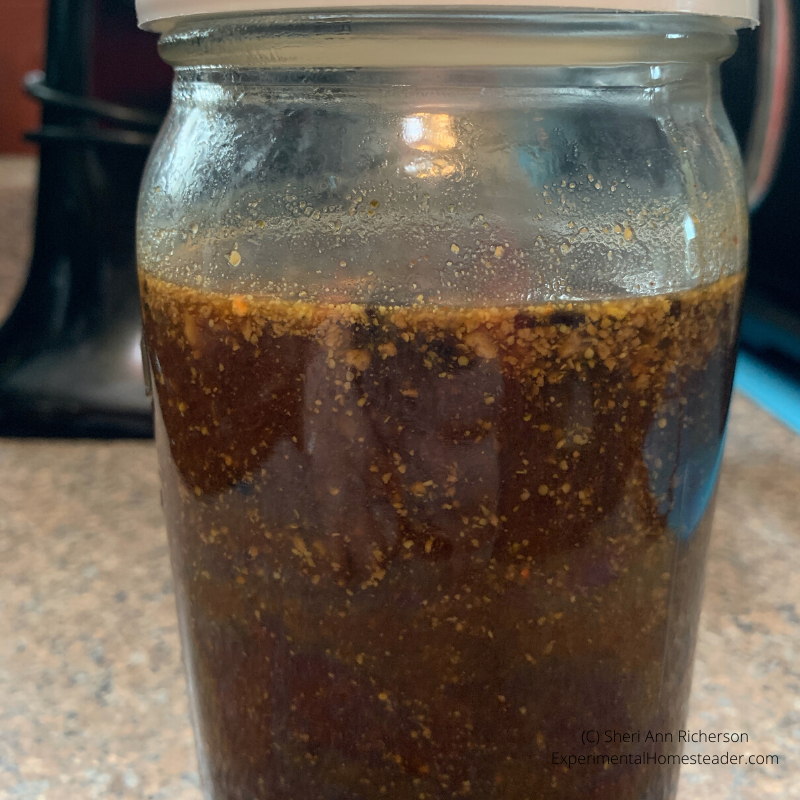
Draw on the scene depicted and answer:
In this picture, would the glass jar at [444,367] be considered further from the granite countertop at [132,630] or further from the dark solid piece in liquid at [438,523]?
the granite countertop at [132,630]

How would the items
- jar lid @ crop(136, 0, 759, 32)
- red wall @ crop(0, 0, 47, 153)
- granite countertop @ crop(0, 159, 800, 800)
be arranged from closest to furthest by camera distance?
jar lid @ crop(136, 0, 759, 32) < granite countertop @ crop(0, 159, 800, 800) < red wall @ crop(0, 0, 47, 153)

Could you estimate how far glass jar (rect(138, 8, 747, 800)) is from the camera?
0.30 metres

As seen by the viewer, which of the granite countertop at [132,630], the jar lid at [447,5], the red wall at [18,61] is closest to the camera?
the jar lid at [447,5]

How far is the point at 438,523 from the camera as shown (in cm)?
32

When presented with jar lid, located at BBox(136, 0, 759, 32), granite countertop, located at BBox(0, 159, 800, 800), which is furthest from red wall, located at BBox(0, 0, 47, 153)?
jar lid, located at BBox(136, 0, 759, 32)

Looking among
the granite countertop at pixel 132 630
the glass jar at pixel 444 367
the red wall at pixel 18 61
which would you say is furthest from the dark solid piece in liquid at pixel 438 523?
the red wall at pixel 18 61

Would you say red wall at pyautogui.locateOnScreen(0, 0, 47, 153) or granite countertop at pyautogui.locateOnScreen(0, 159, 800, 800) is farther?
red wall at pyautogui.locateOnScreen(0, 0, 47, 153)

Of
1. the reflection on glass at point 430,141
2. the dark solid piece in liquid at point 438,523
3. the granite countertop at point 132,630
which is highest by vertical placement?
the reflection on glass at point 430,141

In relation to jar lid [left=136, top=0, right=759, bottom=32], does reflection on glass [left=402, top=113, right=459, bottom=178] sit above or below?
below

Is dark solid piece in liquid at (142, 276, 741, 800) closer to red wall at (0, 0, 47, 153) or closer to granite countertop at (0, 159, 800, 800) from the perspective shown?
granite countertop at (0, 159, 800, 800)

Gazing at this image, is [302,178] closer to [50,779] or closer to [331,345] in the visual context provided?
[331,345]

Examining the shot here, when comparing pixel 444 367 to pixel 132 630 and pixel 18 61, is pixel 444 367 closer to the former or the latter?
pixel 132 630

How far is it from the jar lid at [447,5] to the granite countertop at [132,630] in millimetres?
390

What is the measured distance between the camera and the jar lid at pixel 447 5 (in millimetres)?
261
